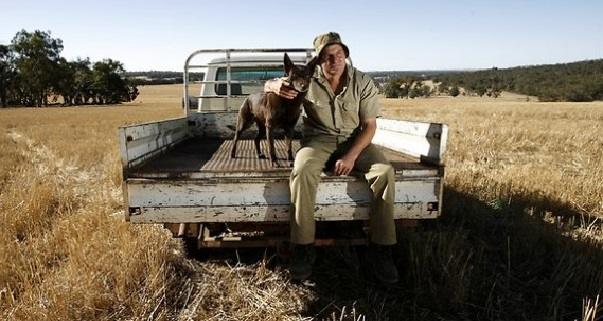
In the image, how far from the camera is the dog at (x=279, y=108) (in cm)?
324

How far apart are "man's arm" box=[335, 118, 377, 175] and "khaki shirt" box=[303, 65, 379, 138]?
0.07 meters

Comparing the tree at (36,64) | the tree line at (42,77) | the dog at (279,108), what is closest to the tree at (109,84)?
the tree line at (42,77)

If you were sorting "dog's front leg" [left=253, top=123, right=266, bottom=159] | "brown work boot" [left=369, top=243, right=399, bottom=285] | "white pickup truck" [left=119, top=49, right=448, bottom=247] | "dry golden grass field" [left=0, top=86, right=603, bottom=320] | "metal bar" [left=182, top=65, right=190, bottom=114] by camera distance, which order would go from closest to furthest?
"white pickup truck" [left=119, top=49, right=448, bottom=247] < "dry golden grass field" [left=0, top=86, right=603, bottom=320] < "brown work boot" [left=369, top=243, right=399, bottom=285] < "dog's front leg" [left=253, top=123, right=266, bottom=159] < "metal bar" [left=182, top=65, right=190, bottom=114]

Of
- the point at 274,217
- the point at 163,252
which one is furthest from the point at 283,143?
the point at 274,217

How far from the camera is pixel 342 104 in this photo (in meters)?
3.40

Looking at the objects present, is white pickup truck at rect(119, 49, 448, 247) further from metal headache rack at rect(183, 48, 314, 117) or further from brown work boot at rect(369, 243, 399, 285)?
metal headache rack at rect(183, 48, 314, 117)

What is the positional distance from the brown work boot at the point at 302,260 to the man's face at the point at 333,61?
1.26 metres

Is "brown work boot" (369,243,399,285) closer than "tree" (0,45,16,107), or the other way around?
"brown work boot" (369,243,399,285)

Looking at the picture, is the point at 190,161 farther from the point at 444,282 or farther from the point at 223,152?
the point at 444,282

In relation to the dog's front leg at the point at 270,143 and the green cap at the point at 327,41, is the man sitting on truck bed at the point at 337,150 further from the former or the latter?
the dog's front leg at the point at 270,143

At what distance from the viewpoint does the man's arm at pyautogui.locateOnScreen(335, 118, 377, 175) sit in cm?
303

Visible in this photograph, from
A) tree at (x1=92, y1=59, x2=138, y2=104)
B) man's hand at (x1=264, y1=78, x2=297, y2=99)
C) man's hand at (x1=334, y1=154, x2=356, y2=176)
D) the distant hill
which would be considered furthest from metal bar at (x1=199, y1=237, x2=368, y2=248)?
tree at (x1=92, y1=59, x2=138, y2=104)

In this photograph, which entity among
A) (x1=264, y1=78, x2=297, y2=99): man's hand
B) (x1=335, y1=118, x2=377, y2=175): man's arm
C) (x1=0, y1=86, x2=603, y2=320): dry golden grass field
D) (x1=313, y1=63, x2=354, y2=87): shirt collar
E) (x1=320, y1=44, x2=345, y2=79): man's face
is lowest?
(x1=0, y1=86, x2=603, y2=320): dry golden grass field

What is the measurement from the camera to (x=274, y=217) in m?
2.92
